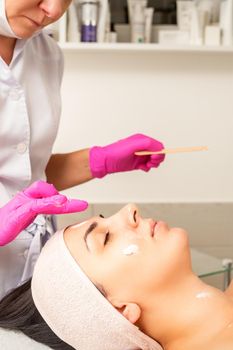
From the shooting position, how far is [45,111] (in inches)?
63.3

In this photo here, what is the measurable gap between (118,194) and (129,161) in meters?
0.83

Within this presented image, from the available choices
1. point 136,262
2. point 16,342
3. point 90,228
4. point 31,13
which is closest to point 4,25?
point 31,13

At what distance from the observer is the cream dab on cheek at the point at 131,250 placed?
1.33 meters

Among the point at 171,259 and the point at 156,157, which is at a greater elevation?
the point at 156,157

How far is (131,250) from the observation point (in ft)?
4.38

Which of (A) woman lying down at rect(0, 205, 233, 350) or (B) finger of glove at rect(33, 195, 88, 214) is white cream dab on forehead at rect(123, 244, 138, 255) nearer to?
(A) woman lying down at rect(0, 205, 233, 350)

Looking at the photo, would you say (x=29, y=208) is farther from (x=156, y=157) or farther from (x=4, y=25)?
(x=156, y=157)

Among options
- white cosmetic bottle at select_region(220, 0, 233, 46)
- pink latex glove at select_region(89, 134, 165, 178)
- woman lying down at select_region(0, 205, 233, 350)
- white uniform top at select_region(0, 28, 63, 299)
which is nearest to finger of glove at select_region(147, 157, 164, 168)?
pink latex glove at select_region(89, 134, 165, 178)

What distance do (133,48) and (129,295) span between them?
134 cm

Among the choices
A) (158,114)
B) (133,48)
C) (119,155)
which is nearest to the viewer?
(119,155)

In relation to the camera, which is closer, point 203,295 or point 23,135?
point 203,295

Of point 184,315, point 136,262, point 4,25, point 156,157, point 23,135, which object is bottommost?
point 184,315

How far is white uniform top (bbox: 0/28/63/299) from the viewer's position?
59.0 inches

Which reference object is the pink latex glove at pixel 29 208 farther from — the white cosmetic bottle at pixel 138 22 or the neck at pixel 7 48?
the white cosmetic bottle at pixel 138 22
